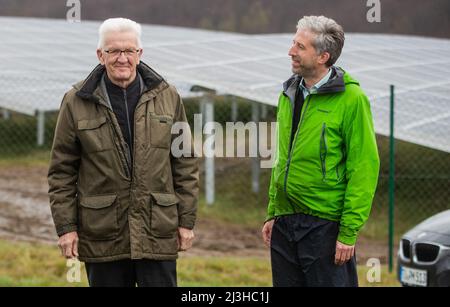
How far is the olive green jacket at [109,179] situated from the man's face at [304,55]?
26.4 inches

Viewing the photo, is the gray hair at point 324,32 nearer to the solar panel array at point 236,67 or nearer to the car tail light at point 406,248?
the car tail light at point 406,248

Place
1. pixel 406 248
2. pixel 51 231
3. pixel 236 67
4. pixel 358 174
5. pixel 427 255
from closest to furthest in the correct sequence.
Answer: pixel 358 174
pixel 427 255
pixel 406 248
pixel 51 231
pixel 236 67

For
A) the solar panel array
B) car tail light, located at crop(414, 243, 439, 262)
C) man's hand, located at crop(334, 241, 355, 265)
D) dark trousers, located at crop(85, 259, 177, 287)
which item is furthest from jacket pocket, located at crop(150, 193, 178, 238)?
the solar panel array

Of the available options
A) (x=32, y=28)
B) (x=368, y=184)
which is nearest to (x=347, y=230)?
(x=368, y=184)

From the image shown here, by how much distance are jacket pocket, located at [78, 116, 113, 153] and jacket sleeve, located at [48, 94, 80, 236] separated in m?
0.06

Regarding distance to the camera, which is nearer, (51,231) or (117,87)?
(117,87)

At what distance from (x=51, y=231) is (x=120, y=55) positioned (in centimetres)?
779

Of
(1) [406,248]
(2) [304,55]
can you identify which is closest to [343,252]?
(2) [304,55]

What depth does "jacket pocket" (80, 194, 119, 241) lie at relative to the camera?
4102 millimetres

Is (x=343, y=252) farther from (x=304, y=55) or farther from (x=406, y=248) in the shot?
(x=406, y=248)

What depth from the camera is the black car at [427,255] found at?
6.83m

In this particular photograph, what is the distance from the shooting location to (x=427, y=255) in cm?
708

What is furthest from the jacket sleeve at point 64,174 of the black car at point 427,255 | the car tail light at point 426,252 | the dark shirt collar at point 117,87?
the car tail light at point 426,252

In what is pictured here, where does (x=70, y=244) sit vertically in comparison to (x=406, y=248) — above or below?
above
